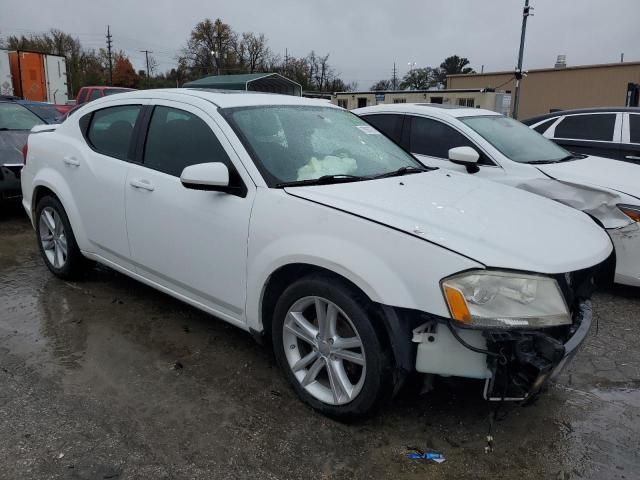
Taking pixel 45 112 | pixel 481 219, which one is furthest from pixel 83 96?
pixel 481 219

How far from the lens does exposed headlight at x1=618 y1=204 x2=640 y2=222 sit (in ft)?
14.3

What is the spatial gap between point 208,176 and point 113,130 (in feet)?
5.13

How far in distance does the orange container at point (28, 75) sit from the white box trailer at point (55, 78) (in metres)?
0.17

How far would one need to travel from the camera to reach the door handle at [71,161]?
13.7 ft

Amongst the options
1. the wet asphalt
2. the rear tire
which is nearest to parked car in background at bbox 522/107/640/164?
the wet asphalt

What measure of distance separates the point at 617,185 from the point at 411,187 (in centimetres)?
253

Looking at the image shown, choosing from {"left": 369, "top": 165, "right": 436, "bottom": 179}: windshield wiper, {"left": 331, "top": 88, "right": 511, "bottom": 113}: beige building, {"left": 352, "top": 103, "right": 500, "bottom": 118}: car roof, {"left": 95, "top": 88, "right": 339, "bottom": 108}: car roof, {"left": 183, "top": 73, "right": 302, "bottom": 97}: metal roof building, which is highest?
{"left": 183, "top": 73, "right": 302, "bottom": 97}: metal roof building

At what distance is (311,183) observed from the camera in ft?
9.91

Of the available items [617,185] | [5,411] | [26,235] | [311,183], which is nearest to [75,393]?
[5,411]

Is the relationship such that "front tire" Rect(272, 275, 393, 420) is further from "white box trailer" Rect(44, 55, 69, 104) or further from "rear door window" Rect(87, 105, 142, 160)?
"white box trailer" Rect(44, 55, 69, 104)

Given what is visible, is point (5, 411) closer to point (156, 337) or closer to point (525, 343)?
point (156, 337)

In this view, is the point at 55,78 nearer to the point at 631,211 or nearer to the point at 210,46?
the point at 631,211

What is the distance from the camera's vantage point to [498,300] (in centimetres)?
230

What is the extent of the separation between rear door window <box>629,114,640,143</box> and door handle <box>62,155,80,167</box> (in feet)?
21.1
